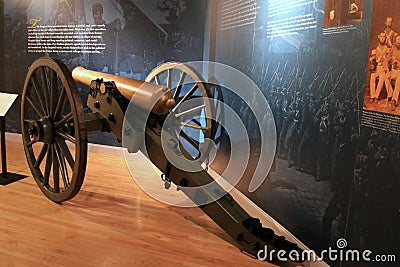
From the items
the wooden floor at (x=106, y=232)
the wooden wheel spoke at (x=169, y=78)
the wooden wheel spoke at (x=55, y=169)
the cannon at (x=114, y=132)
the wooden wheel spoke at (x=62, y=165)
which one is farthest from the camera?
the wooden wheel spoke at (x=169, y=78)

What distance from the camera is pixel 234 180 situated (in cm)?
385

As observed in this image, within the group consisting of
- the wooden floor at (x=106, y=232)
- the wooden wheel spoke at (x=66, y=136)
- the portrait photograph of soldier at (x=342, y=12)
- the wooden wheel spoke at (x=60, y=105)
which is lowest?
the wooden floor at (x=106, y=232)

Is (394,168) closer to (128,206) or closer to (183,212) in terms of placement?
(183,212)

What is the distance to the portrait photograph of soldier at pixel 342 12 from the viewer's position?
206cm

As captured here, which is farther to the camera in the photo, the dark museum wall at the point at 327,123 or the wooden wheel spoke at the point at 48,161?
the wooden wheel spoke at the point at 48,161

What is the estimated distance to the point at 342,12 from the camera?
2.20m

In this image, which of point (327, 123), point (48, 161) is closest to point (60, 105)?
point (48, 161)

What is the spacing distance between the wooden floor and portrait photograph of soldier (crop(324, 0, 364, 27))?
1532 millimetres

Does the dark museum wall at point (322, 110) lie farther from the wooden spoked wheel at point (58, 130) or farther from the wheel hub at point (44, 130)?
the wheel hub at point (44, 130)

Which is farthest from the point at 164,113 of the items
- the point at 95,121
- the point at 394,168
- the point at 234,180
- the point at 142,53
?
the point at 142,53

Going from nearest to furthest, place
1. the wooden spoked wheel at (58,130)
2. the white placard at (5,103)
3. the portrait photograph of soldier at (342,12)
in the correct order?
the portrait photograph of soldier at (342,12)
the wooden spoked wheel at (58,130)
the white placard at (5,103)

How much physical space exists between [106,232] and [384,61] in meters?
2.15

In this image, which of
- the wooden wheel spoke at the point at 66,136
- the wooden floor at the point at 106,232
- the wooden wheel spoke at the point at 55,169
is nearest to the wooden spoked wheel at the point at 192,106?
the wooden floor at the point at 106,232

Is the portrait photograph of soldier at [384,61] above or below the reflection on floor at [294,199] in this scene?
above
